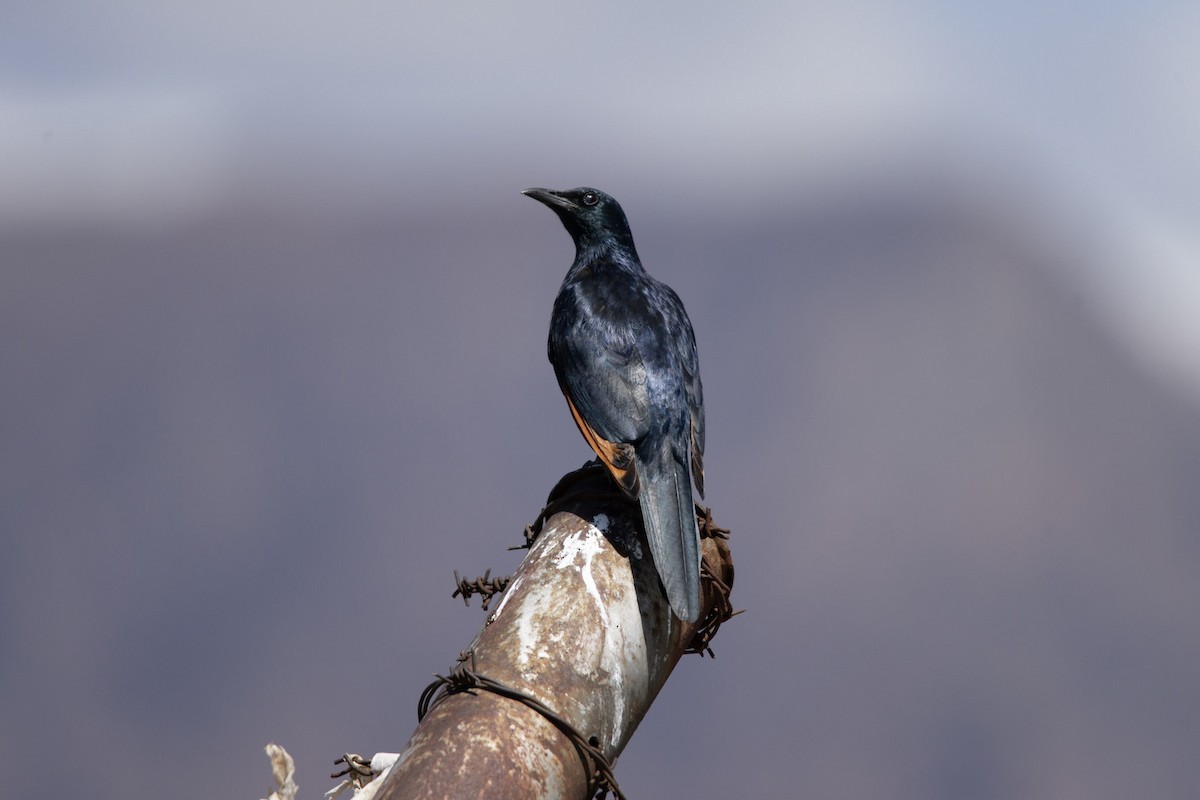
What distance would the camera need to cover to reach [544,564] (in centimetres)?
319

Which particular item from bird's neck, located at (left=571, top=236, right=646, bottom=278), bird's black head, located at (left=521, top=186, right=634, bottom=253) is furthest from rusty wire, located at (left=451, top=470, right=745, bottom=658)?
bird's black head, located at (left=521, top=186, right=634, bottom=253)

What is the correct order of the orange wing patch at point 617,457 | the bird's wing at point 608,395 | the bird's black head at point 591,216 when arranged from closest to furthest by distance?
the orange wing patch at point 617,457, the bird's wing at point 608,395, the bird's black head at point 591,216

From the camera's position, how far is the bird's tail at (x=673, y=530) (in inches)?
129

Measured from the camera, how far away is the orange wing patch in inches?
148

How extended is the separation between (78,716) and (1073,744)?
3277 centimetres

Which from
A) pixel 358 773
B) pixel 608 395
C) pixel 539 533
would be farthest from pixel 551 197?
pixel 358 773

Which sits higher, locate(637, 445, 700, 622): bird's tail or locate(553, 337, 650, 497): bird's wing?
locate(553, 337, 650, 497): bird's wing

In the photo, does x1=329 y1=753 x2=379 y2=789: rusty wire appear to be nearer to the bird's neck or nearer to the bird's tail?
the bird's tail

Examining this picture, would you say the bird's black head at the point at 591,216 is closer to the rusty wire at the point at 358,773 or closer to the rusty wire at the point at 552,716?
the rusty wire at the point at 358,773

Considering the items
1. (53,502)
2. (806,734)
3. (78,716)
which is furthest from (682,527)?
(53,502)

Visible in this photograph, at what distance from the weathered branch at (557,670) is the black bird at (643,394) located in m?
0.09

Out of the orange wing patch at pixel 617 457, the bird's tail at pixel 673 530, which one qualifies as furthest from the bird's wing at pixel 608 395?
the bird's tail at pixel 673 530

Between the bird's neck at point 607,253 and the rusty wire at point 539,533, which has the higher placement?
the bird's neck at point 607,253

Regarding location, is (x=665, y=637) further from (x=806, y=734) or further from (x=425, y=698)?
(x=806, y=734)
